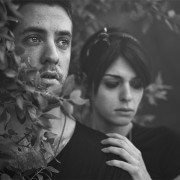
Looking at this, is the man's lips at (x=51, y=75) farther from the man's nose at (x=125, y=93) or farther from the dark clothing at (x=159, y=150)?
the dark clothing at (x=159, y=150)

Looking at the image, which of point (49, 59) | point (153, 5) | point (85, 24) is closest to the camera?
point (49, 59)

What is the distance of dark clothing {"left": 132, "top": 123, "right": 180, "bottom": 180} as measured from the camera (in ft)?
10.1

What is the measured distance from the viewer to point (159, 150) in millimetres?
3238

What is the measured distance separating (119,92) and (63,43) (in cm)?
80

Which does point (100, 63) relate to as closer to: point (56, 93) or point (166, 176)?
point (166, 176)

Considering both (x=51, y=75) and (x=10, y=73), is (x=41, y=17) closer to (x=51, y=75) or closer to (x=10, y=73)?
(x=51, y=75)

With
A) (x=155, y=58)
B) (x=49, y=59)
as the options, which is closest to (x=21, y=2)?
(x=49, y=59)

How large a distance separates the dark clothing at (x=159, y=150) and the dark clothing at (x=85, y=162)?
75 centimetres

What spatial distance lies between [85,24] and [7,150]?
2.12m

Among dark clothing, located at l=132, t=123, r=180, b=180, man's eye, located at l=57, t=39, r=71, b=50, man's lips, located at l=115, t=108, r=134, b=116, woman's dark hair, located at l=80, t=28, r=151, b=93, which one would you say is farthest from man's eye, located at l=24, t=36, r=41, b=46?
dark clothing, located at l=132, t=123, r=180, b=180

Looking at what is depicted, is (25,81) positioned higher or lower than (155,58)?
lower

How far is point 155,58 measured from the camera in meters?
5.32

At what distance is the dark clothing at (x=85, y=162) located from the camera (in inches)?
91.2

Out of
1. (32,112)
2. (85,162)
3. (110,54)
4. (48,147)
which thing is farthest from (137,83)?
(32,112)
